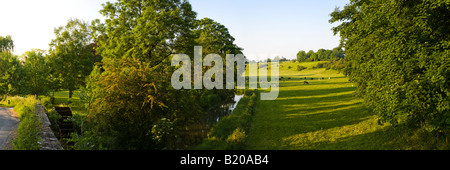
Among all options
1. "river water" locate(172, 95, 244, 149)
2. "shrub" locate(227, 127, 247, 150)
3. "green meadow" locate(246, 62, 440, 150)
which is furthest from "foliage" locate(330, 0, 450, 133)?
"river water" locate(172, 95, 244, 149)

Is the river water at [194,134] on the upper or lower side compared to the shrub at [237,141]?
lower

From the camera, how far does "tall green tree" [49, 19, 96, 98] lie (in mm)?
26969

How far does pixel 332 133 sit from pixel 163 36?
14.5 meters

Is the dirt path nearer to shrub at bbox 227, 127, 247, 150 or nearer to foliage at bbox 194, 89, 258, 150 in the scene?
foliage at bbox 194, 89, 258, 150

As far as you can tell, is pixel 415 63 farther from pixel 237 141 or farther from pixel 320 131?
pixel 237 141

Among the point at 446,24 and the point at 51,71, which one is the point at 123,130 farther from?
the point at 51,71

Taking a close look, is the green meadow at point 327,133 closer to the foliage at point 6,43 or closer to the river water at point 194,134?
the river water at point 194,134

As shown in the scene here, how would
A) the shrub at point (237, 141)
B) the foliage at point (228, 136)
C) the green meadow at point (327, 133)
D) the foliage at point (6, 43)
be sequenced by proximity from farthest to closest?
the foliage at point (6, 43), the foliage at point (228, 136), the shrub at point (237, 141), the green meadow at point (327, 133)

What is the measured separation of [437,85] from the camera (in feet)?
25.1

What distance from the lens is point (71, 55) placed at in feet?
91.7

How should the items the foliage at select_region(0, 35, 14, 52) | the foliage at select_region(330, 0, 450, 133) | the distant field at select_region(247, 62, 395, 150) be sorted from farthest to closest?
the foliage at select_region(0, 35, 14, 52)
the distant field at select_region(247, 62, 395, 150)
the foliage at select_region(330, 0, 450, 133)

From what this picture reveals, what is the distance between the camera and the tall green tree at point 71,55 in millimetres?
26969

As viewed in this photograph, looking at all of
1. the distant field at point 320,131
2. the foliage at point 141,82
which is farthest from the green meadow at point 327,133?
the foliage at point 141,82
